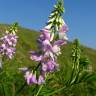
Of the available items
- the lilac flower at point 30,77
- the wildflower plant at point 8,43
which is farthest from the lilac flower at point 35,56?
the wildflower plant at point 8,43

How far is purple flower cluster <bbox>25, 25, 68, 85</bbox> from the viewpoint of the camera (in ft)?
11.3

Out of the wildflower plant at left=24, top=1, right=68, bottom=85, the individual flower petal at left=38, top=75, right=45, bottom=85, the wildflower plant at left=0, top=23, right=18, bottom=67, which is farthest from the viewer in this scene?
the wildflower plant at left=0, top=23, right=18, bottom=67

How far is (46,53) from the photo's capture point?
3537 millimetres

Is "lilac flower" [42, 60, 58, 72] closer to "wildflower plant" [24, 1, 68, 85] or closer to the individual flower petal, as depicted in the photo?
"wildflower plant" [24, 1, 68, 85]

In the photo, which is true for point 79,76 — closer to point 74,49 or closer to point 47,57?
point 47,57

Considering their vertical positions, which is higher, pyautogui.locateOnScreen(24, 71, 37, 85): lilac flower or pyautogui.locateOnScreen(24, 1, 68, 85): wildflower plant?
pyautogui.locateOnScreen(24, 1, 68, 85): wildflower plant

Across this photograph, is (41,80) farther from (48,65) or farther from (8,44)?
(8,44)

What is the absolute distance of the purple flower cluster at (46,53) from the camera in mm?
3447

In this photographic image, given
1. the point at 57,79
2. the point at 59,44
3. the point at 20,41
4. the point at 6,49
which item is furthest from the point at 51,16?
the point at 20,41

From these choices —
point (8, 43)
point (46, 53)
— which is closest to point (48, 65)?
point (46, 53)

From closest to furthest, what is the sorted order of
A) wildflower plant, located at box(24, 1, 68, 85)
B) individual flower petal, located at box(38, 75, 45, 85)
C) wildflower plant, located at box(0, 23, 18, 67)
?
wildflower plant, located at box(24, 1, 68, 85) → individual flower petal, located at box(38, 75, 45, 85) → wildflower plant, located at box(0, 23, 18, 67)

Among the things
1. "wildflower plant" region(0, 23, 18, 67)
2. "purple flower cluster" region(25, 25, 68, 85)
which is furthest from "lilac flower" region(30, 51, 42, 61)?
"wildflower plant" region(0, 23, 18, 67)

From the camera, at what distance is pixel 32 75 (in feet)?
12.1

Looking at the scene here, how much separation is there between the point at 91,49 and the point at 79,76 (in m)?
40.2
